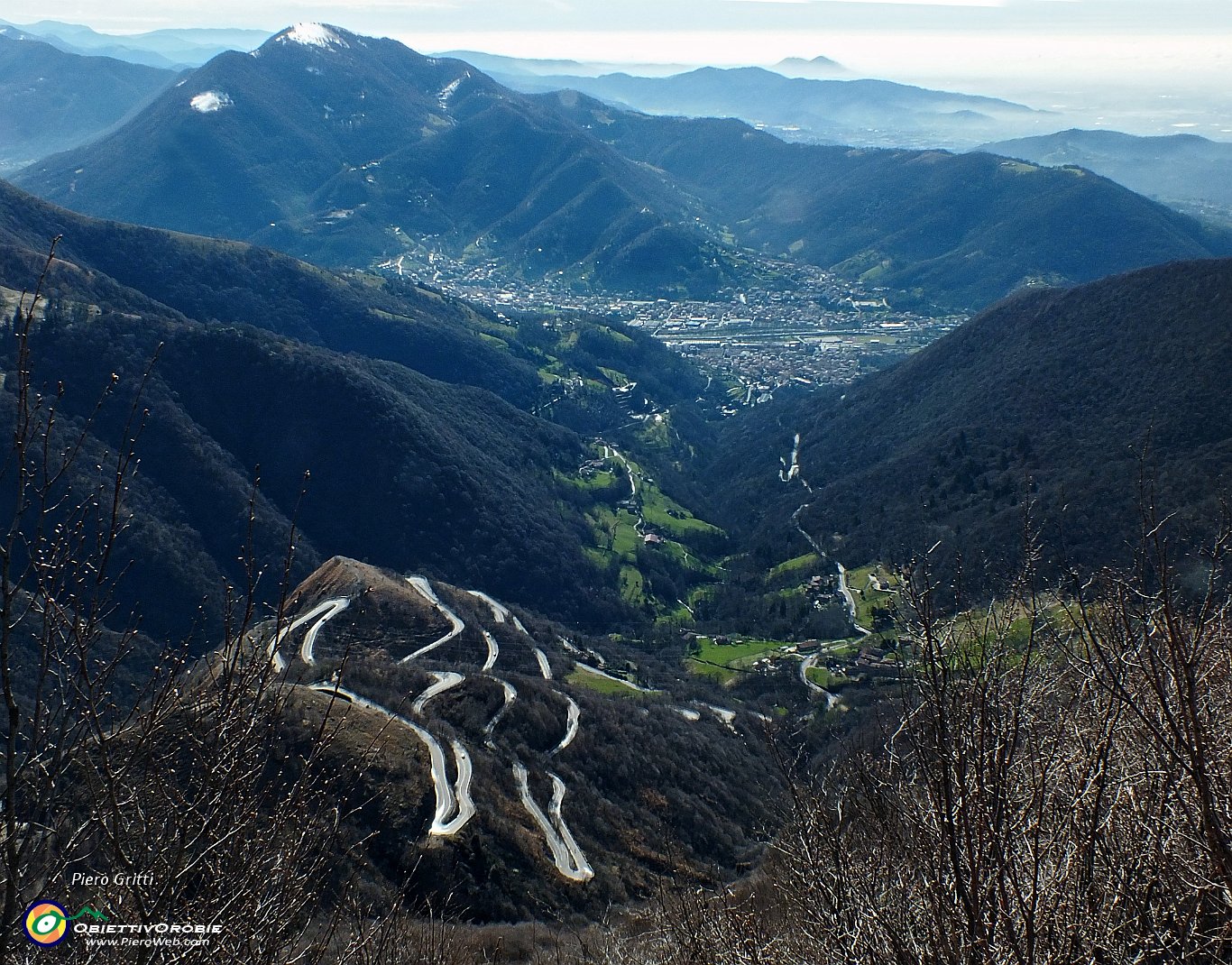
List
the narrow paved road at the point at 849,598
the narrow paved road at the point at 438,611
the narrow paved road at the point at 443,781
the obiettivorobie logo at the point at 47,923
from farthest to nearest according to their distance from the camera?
the narrow paved road at the point at 849,598
the narrow paved road at the point at 438,611
the narrow paved road at the point at 443,781
the obiettivorobie logo at the point at 47,923

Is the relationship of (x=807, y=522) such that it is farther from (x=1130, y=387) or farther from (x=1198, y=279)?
(x=1198, y=279)

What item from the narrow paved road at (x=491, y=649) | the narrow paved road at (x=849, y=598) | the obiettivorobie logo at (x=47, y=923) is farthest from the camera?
the narrow paved road at (x=849, y=598)

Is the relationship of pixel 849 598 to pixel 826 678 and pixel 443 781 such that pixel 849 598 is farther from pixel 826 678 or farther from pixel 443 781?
pixel 443 781

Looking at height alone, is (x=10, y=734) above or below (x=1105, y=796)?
above

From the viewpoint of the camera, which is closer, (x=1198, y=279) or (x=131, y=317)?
(x=1198, y=279)

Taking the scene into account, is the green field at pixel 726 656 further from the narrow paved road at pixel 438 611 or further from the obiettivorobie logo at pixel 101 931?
the obiettivorobie logo at pixel 101 931

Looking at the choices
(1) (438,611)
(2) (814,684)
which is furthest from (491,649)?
(2) (814,684)

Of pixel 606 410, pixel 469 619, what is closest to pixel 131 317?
pixel 469 619

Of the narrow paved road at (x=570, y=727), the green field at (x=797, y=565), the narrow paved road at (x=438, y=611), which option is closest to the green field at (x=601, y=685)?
the narrow paved road at (x=438, y=611)
